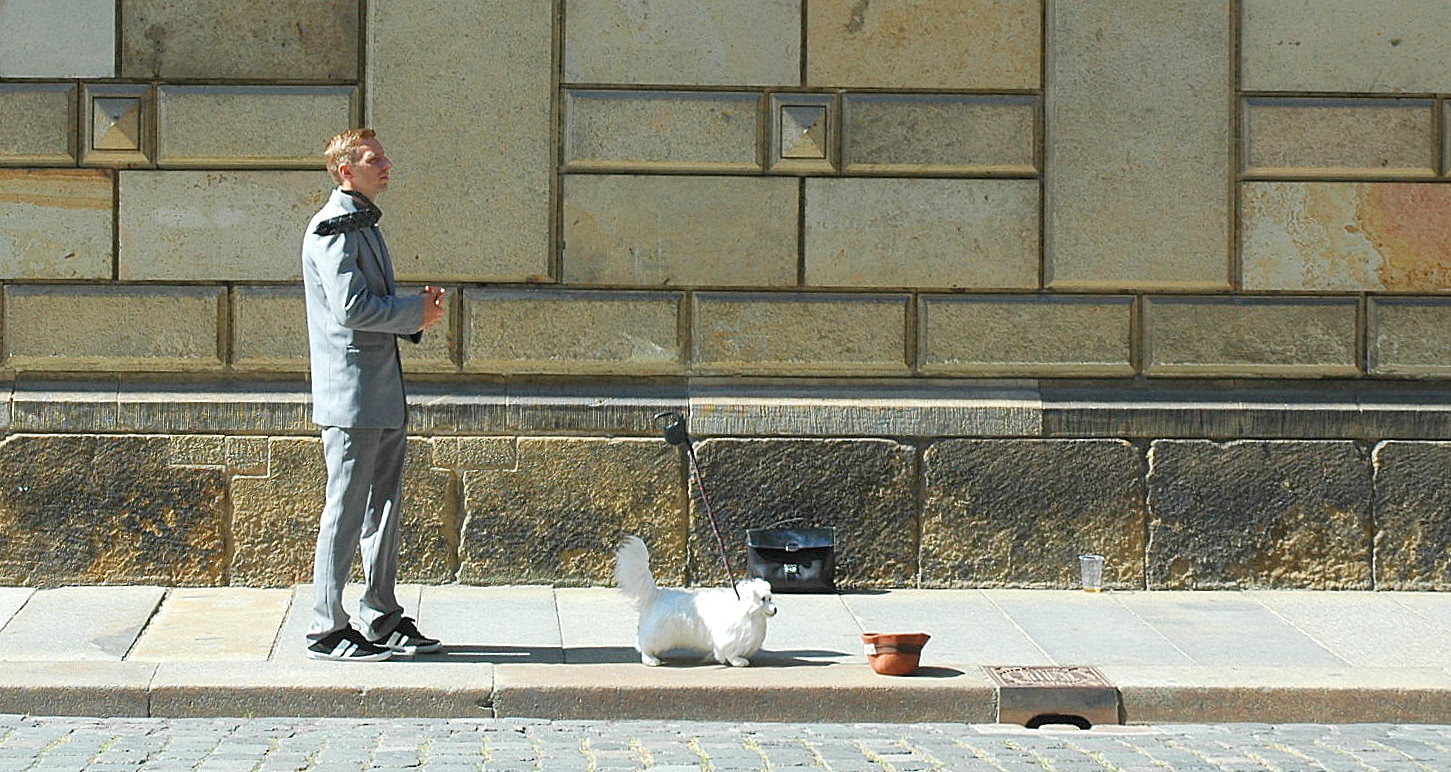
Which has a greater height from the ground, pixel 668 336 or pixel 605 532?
pixel 668 336

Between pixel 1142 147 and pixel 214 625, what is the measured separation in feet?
15.0

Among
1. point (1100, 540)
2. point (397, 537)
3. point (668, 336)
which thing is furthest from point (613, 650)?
point (1100, 540)

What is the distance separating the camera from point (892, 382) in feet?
29.0

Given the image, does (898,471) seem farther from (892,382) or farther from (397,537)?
(397,537)

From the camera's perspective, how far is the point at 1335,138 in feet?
29.0

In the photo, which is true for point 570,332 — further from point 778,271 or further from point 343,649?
point 343,649

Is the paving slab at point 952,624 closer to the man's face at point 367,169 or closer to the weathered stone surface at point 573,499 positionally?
the weathered stone surface at point 573,499

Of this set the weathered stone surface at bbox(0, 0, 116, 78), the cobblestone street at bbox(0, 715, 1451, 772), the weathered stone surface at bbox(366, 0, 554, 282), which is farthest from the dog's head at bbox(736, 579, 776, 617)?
the weathered stone surface at bbox(0, 0, 116, 78)

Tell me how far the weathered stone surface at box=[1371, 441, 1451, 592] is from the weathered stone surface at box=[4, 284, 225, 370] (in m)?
5.35

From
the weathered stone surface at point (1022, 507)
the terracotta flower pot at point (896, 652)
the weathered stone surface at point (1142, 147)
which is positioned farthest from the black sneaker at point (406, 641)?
the weathered stone surface at point (1142, 147)

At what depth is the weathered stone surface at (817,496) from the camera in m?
8.70

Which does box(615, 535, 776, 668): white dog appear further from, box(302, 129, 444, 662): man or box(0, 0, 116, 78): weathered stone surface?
box(0, 0, 116, 78): weathered stone surface

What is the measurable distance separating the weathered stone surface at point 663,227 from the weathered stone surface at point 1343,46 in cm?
235

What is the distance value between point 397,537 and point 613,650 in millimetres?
919
